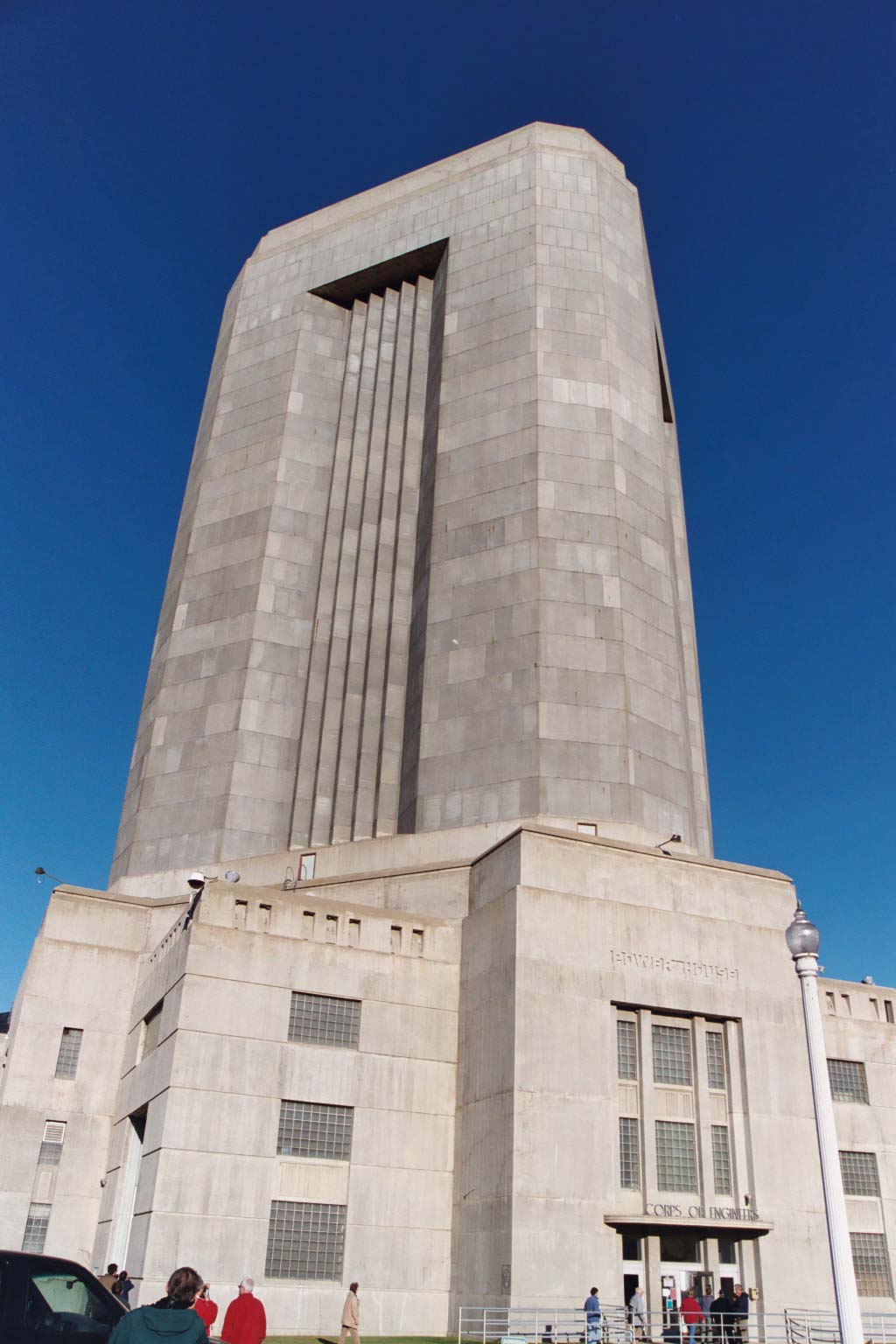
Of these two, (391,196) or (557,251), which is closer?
(557,251)

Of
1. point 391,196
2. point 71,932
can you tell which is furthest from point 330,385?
point 71,932

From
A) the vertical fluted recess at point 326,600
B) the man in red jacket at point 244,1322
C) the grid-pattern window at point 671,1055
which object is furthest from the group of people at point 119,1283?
the vertical fluted recess at point 326,600

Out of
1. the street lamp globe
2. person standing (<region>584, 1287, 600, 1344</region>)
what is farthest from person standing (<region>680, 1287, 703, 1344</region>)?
the street lamp globe

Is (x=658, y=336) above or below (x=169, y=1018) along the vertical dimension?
above

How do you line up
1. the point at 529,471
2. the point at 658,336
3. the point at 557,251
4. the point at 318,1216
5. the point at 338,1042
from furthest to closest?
the point at 658,336 < the point at 557,251 < the point at 529,471 < the point at 338,1042 < the point at 318,1216

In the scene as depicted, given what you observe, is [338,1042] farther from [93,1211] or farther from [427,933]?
[93,1211]

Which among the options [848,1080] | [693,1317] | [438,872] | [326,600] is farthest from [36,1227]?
[326,600]

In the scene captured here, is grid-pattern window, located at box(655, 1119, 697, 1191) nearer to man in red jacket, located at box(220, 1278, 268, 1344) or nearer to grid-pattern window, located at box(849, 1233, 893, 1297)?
grid-pattern window, located at box(849, 1233, 893, 1297)

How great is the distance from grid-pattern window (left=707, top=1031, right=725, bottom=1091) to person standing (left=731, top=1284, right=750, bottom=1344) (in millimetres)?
5021

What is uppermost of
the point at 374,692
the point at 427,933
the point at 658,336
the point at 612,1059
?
the point at 658,336

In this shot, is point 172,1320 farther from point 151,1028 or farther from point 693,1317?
point 151,1028

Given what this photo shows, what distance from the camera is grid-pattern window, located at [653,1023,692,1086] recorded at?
29656 millimetres

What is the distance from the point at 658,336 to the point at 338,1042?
1574 inches

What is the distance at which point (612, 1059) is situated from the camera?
28.8 meters
